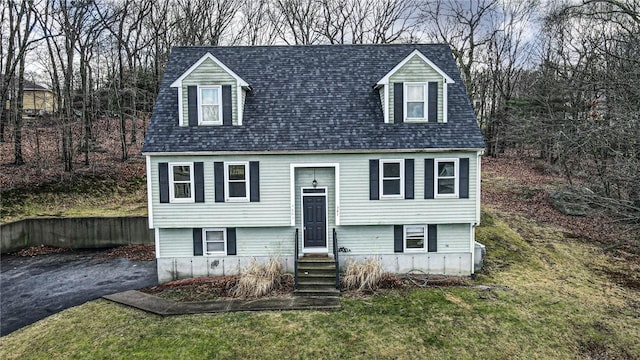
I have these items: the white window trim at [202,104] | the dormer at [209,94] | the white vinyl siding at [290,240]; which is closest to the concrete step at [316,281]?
the white vinyl siding at [290,240]

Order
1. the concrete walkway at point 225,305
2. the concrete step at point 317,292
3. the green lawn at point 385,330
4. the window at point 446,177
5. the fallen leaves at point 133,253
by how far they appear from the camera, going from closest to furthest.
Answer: the green lawn at point 385,330 < the concrete walkway at point 225,305 < the concrete step at point 317,292 < the window at point 446,177 < the fallen leaves at point 133,253

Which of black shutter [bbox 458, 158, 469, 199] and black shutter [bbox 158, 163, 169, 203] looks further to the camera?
black shutter [bbox 458, 158, 469, 199]

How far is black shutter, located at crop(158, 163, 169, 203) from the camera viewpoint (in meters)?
15.3

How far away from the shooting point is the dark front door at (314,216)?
1599 cm

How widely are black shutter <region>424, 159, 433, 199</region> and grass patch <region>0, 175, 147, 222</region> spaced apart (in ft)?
51.9

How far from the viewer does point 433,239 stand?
52.0 feet

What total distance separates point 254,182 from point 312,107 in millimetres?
3959

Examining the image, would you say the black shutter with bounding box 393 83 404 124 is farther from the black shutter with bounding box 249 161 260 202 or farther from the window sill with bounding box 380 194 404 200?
the black shutter with bounding box 249 161 260 202

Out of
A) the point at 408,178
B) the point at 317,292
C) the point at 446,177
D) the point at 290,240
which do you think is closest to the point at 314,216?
the point at 290,240

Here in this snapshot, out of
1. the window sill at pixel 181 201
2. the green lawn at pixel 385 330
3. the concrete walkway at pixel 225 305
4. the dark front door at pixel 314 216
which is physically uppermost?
the window sill at pixel 181 201

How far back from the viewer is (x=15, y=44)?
26.8 meters

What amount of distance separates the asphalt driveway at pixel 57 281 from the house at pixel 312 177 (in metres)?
2.16

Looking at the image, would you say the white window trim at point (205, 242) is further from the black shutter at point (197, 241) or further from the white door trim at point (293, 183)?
the white door trim at point (293, 183)

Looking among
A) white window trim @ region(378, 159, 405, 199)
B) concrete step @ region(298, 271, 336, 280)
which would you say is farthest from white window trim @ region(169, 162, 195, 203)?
white window trim @ region(378, 159, 405, 199)
